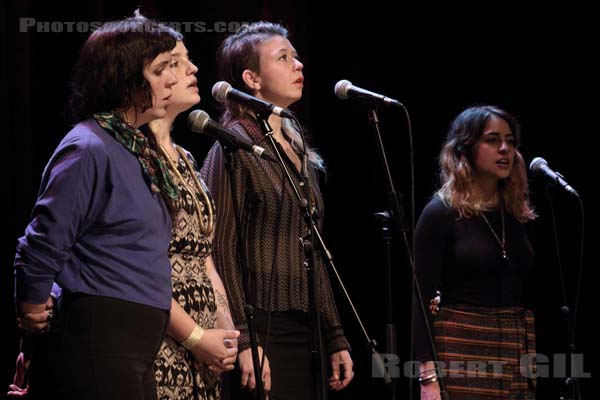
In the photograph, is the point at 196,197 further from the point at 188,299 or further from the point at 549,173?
the point at 549,173

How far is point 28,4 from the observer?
145 inches

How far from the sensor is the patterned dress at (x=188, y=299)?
7.75ft

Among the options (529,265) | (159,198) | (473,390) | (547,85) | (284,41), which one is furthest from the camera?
(547,85)

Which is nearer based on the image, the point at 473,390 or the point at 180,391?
the point at 180,391

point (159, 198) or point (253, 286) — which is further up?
point (159, 198)

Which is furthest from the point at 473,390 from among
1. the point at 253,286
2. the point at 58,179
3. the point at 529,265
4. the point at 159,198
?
the point at 58,179

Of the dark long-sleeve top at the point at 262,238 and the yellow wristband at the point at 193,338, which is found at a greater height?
the dark long-sleeve top at the point at 262,238

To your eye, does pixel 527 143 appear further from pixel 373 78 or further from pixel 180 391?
pixel 180 391

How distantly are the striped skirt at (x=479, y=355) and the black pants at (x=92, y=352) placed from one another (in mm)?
1809

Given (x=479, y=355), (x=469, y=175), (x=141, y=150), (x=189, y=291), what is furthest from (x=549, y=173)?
(x=141, y=150)

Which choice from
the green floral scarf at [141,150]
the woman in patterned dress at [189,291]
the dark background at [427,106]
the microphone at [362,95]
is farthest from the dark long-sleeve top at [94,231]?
the dark background at [427,106]

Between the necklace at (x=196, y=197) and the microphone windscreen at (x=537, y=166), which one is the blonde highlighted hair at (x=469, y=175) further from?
the necklace at (x=196, y=197)

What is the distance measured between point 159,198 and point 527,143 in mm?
3202

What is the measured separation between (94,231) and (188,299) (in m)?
0.42
